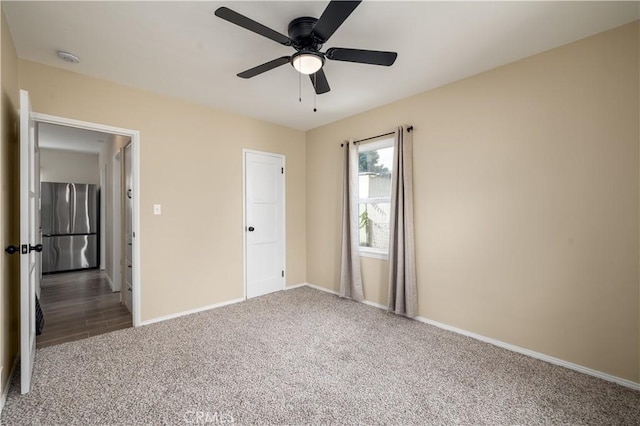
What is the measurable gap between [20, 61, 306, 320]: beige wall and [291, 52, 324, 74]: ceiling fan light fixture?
6.54 feet

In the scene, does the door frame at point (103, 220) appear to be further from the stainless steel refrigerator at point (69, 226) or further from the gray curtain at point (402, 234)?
the gray curtain at point (402, 234)

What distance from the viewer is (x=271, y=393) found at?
1975 millimetres

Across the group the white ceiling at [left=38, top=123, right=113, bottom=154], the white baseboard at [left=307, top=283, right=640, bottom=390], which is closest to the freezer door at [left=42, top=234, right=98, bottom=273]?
the white ceiling at [left=38, top=123, right=113, bottom=154]

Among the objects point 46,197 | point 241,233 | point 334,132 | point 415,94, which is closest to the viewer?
point 415,94

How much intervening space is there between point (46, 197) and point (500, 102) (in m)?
7.72

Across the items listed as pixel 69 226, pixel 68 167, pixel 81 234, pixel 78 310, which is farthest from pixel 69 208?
pixel 78 310

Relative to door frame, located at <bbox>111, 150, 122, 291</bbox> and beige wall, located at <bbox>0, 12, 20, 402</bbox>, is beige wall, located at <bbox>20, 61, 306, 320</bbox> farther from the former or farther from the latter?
door frame, located at <bbox>111, 150, 122, 291</bbox>

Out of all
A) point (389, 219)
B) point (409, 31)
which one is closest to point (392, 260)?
point (389, 219)

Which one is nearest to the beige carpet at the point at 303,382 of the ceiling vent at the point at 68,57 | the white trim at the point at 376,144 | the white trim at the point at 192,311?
the white trim at the point at 192,311

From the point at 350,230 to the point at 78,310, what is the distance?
3528 millimetres

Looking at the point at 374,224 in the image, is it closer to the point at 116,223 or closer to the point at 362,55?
the point at 362,55

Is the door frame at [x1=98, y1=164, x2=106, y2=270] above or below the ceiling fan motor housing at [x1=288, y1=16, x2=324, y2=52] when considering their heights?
below

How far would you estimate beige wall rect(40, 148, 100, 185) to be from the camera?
240 inches

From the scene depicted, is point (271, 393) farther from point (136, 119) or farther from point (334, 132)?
point (334, 132)
